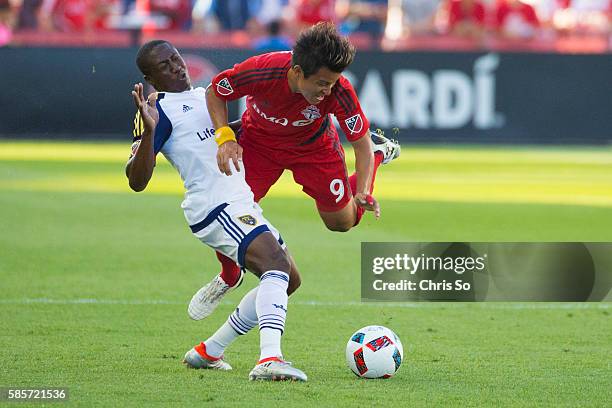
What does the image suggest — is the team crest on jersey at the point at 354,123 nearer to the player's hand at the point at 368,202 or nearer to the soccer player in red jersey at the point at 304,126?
the soccer player in red jersey at the point at 304,126

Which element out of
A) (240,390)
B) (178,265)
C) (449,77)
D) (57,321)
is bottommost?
(449,77)

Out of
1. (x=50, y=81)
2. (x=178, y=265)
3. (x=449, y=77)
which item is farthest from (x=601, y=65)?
(x=178, y=265)

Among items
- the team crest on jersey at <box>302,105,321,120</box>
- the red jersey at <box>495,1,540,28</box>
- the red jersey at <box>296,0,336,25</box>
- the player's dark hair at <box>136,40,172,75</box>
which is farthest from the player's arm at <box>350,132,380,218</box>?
the red jersey at <box>495,1,540,28</box>

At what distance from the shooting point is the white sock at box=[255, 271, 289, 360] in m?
6.31

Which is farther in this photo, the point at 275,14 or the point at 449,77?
the point at 275,14

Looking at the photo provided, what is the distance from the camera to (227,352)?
732cm

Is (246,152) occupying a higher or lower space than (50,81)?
higher

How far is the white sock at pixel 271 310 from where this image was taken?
6.31m

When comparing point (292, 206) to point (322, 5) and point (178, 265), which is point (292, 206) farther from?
point (322, 5)

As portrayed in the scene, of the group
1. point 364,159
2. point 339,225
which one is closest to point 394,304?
point 339,225


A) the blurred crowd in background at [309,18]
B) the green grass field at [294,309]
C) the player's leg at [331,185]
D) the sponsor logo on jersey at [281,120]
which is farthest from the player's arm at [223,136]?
the blurred crowd in background at [309,18]

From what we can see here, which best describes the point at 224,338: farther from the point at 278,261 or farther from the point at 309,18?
the point at 309,18

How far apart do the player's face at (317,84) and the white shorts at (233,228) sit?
2.16 feet

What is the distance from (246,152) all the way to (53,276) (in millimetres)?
2894
